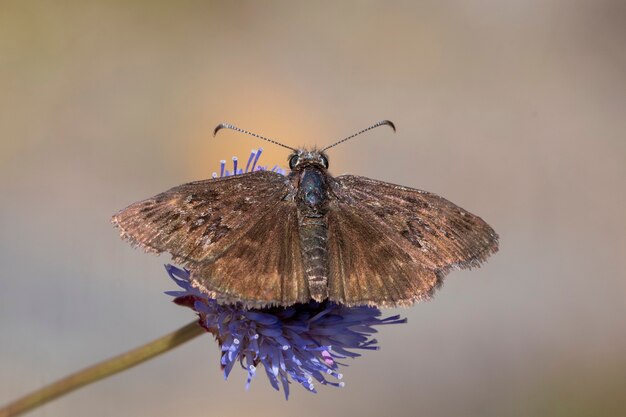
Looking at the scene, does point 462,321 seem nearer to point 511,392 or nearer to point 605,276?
point 511,392

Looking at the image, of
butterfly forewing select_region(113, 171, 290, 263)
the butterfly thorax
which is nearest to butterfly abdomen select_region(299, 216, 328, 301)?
the butterfly thorax

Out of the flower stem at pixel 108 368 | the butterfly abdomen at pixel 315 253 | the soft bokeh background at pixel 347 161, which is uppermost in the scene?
the soft bokeh background at pixel 347 161

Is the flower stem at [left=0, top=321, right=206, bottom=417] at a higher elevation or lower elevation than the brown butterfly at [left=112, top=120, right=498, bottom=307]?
lower

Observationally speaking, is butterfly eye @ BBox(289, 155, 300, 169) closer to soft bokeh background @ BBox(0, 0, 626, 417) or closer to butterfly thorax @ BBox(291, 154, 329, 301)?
butterfly thorax @ BBox(291, 154, 329, 301)

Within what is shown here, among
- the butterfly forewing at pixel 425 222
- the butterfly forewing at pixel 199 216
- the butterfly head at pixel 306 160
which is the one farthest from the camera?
the butterfly head at pixel 306 160

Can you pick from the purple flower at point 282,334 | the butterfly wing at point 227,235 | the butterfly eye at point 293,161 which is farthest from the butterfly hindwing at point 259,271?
the butterfly eye at point 293,161

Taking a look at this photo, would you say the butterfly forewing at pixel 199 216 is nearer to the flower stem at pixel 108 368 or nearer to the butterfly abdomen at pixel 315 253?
the butterfly abdomen at pixel 315 253
